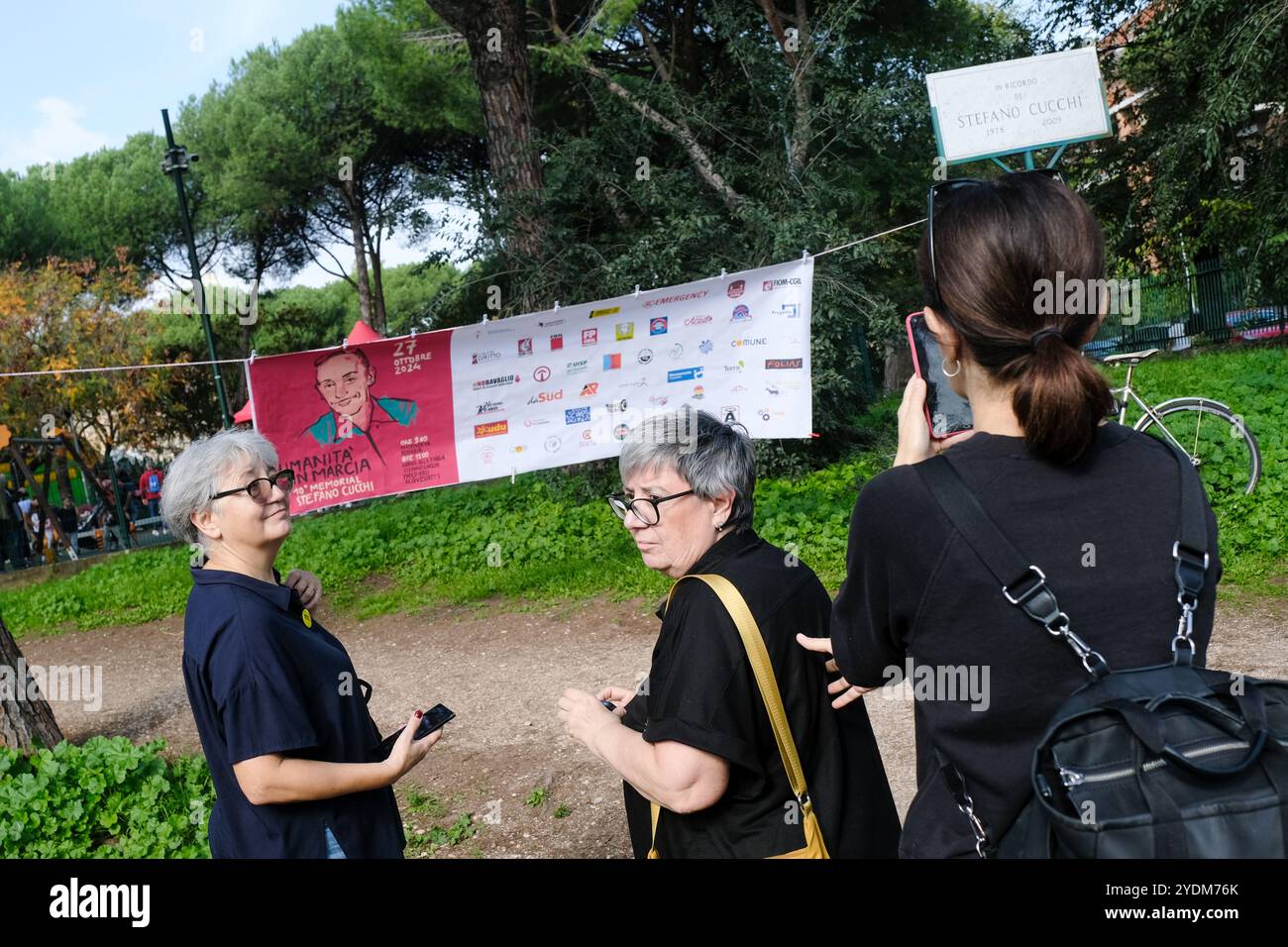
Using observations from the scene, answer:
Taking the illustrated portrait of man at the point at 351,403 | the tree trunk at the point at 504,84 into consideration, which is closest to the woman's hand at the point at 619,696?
the illustrated portrait of man at the point at 351,403

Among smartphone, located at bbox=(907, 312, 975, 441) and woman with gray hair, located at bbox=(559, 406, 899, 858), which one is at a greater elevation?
smartphone, located at bbox=(907, 312, 975, 441)

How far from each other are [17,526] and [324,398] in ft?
50.4

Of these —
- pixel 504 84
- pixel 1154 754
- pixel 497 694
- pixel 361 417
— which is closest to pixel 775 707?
pixel 1154 754

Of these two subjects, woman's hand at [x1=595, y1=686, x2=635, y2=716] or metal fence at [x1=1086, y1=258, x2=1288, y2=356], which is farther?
metal fence at [x1=1086, y1=258, x2=1288, y2=356]

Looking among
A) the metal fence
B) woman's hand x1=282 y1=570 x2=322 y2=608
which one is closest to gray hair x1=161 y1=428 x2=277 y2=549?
woman's hand x1=282 y1=570 x2=322 y2=608

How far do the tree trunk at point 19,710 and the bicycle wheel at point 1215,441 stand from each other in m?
7.87

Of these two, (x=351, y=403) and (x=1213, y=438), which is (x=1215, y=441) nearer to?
(x=1213, y=438)

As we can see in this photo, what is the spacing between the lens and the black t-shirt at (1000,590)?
4.60ft

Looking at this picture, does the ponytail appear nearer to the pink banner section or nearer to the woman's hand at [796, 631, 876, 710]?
the woman's hand at [796, 631, 876, 710]

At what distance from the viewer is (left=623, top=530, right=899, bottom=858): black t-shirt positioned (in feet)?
6.81

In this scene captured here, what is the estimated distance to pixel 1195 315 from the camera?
20.2m

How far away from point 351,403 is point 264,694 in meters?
5.67

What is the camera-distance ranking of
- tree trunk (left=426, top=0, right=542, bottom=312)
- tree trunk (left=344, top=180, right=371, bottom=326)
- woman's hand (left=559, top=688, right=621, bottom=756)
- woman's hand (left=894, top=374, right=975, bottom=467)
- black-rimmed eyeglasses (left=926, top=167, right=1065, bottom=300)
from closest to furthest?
1. black-rimmed eyeglasses (left=926, top=167, right=1065, bottom=300)
2. woman's hand (left=894, top=374, right=975, bottom=467)
3. woman's hand (left=559, top=688, right=621, bottom=756)
4. tree trunk (left=426, top=0, right=542, bottom=312)
5. tree trunk (left=344, top=180, right=371, bottom=326)
